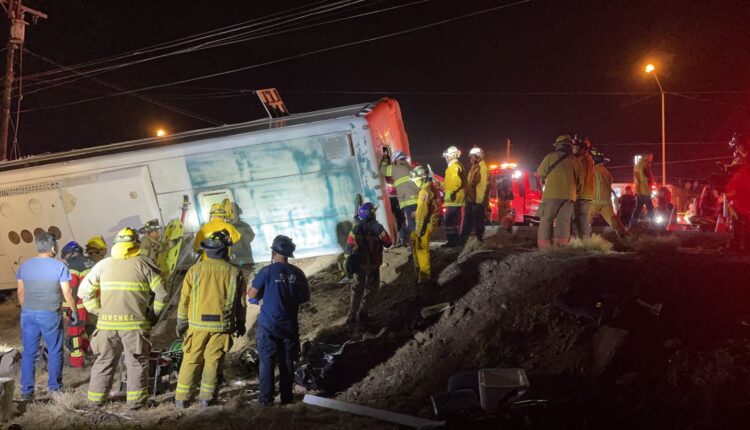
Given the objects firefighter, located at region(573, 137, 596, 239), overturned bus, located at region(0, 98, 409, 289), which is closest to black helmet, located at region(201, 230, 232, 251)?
overturned bus, located at region(0, 98, 409, 289)

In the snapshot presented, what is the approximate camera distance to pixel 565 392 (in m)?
4.87

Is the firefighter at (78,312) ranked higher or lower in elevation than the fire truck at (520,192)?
lower

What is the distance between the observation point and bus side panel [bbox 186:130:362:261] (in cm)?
901

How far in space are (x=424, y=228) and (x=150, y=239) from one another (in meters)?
4.85

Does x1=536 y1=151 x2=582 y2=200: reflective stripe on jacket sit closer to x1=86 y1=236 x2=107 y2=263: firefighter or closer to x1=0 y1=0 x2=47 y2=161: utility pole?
x1=86 y1=236 x2=107 y2=263: firefighter

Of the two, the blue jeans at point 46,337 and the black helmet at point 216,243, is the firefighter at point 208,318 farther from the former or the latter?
the blue jeans at point 46,337

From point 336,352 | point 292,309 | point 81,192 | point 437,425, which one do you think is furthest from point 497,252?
point 81,192

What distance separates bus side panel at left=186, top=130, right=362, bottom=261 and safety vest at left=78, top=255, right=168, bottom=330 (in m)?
3.78

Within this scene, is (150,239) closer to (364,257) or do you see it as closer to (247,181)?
(247,181)

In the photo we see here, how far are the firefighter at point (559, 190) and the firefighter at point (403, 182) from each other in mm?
2167

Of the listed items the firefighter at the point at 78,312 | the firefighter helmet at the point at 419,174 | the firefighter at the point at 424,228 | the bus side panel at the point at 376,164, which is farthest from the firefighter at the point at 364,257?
the firefighter at the point at 78,312

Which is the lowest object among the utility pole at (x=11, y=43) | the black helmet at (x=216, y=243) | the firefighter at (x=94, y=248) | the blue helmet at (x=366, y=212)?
the firefighter at (x=94, y=248)

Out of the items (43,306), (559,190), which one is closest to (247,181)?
(43,306)

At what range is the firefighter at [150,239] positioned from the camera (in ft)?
29.6
